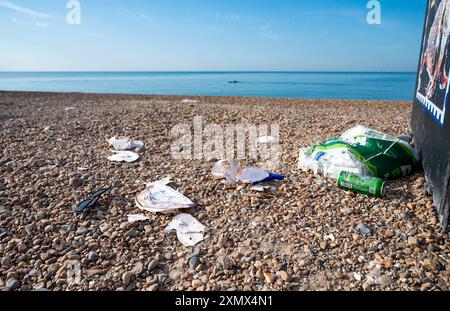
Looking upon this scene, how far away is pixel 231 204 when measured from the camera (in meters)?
3.00

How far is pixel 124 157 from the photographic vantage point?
14.5 ft

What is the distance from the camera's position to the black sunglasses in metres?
2.93

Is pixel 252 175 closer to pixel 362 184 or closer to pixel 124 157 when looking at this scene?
pixel 362 184

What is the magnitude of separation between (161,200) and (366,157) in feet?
7.36

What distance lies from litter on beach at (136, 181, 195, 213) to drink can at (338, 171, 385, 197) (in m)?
1.58

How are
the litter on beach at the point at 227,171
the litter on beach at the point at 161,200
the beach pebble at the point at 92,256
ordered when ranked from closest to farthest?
1. the beach pebble at the point at 92,256
2. the litter on beach at the point at 161,200
3. the litter on beach at the point at 227,171

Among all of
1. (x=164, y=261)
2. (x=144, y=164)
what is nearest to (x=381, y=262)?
(x=164, y=261)

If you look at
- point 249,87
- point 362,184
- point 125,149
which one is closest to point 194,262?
point 362,184

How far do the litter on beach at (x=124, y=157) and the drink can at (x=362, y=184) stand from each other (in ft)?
9.51

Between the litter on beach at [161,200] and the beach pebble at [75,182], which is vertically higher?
the beach pebble at [75,182]

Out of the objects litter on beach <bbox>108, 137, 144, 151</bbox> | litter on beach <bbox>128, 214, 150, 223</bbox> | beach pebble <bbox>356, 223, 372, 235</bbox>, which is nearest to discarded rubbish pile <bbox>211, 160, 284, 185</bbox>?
litter on beach <bbox>128, 214, 150, 223</bbox>

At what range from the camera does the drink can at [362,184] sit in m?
2.85

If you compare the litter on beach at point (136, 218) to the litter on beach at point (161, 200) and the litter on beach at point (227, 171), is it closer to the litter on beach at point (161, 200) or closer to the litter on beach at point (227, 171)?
the litter on beach at point (161, 200)

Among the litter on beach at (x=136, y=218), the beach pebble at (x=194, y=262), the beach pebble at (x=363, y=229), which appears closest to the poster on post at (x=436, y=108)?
the beach pebble at (x=363, y=229)
